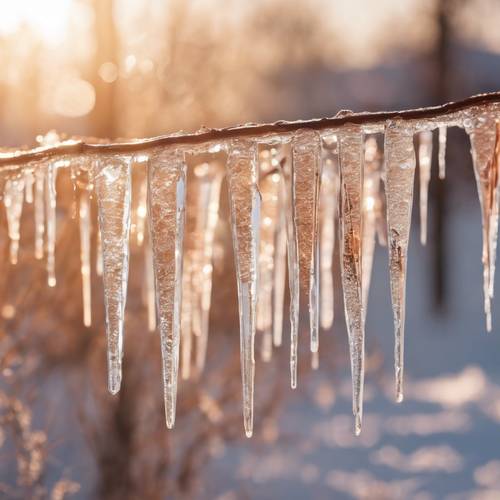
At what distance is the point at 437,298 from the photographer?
1509 cm

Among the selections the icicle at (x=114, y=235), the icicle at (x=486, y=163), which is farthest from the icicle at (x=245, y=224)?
the icicle at (x=486, y=163)

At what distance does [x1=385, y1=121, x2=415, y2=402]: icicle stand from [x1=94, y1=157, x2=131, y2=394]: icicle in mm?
587

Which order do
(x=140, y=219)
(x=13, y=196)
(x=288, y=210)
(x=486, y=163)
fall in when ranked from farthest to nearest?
(x=140, y=219), (x=13, y=196), (x=288, y=210), (x=486, y=163)

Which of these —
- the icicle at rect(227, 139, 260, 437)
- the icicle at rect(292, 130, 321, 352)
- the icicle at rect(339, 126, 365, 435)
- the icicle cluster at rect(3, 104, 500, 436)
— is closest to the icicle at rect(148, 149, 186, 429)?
the icicle cluster at rect(3, 104, 500, 436)

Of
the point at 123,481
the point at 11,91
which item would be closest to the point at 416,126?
the point at 123,481

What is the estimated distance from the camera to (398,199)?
1708 mm

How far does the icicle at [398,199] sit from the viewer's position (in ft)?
5.34

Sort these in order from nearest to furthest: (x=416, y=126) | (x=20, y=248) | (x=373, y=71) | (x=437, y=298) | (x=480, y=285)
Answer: (x=416, y=126) → (x=20, y=248) → (x=437, y=298) → (x=480, y=285) → (x=373, y=71)

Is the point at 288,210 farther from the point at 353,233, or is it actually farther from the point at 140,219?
the point at 140,219

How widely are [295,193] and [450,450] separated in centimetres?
726

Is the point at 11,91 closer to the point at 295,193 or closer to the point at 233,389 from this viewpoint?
the point at 233,389

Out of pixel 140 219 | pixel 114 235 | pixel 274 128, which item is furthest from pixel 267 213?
pixel 274 128

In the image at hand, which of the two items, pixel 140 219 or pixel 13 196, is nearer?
pixel 13 196

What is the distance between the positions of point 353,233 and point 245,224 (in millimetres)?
237
